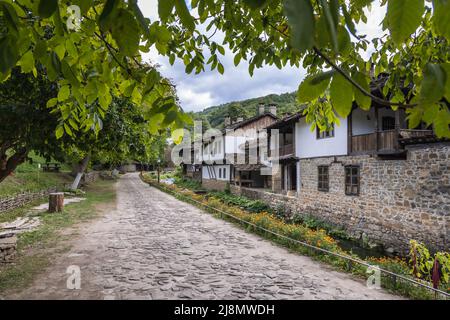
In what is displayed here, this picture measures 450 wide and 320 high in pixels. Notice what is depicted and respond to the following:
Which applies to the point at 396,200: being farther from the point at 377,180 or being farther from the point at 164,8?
the point at 164,8

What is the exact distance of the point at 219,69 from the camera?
3416 mm

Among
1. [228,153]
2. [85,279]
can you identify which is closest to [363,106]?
[85,279]

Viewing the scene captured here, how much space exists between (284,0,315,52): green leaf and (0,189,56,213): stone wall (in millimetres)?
16406

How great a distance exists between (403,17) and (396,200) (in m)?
13.4

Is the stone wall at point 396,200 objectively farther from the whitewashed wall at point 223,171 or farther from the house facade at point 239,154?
the whitewashed wall at point 223,171

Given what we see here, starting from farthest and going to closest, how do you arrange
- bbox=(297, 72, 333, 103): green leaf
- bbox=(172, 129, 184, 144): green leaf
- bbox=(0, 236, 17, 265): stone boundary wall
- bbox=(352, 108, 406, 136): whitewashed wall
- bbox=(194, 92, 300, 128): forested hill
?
bbox=(194, 92, 300, 128): forested hill < bbox=(352, 108, 406, 136): whitewashed wall < bbox=(0, 236, 17, 265): stone boundary wall < bbox=(172, 129, 184, 144): green leaf < bbox=(297, 72, 333, 103): green leaf

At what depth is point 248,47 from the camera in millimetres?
3840

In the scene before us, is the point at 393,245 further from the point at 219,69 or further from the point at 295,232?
the point at 219,69

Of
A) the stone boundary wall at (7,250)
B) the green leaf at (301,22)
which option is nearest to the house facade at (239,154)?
the stone boundary wall at (7,250)

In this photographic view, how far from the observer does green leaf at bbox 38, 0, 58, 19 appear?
95cm

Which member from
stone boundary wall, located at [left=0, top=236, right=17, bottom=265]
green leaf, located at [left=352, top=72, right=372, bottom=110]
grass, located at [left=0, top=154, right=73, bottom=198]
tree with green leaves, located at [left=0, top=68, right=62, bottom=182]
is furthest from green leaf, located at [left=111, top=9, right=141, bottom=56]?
grass, located at [left=0, top=154, right=73, bottom=198]

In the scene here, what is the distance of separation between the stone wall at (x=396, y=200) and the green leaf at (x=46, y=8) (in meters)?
12.5

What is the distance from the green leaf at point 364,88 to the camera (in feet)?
3.86

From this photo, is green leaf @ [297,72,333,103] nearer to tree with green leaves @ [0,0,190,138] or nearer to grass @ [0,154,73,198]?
tree with green leaves @ [0,0,190,138]
